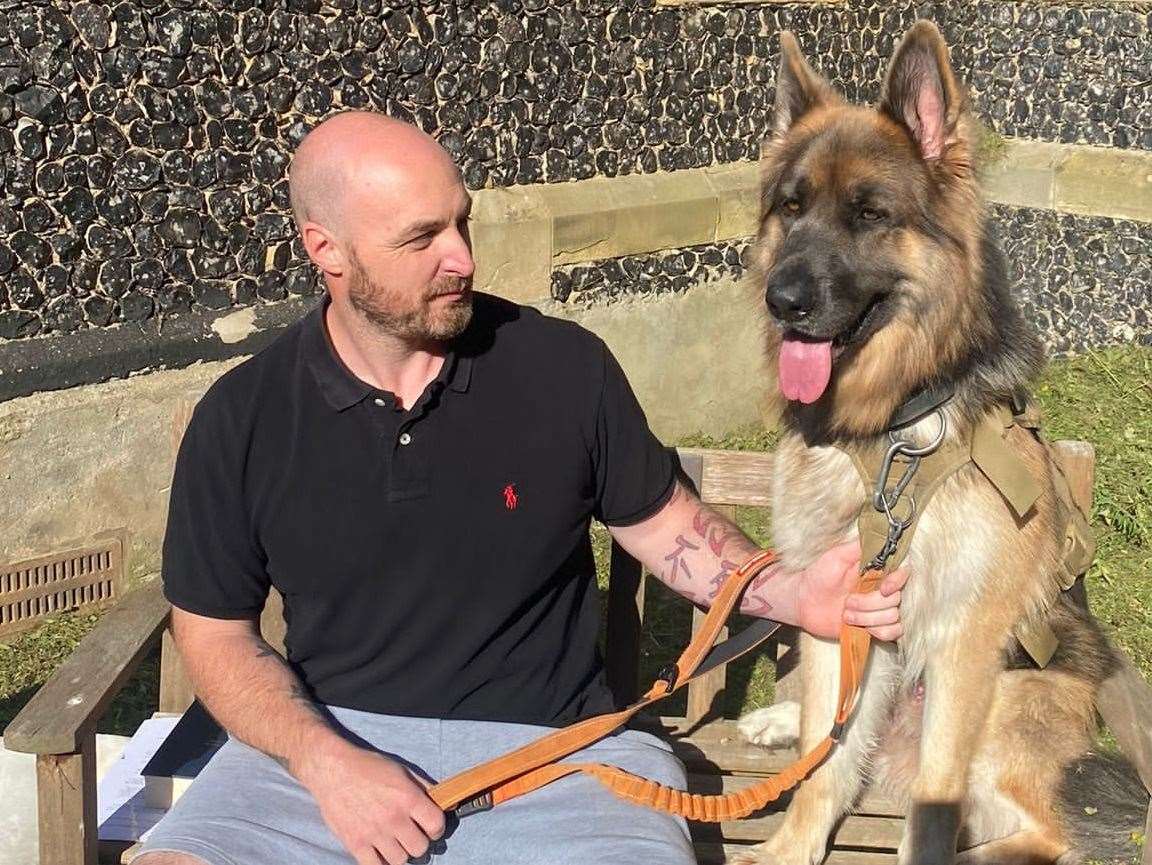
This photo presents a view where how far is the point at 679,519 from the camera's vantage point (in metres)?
3.18

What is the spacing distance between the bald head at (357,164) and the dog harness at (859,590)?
118cm

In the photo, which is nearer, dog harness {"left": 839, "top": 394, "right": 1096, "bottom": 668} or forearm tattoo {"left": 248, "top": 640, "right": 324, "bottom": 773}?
forearm tattoo {"left": 248, "top": 640, "right": 324, "bottom": 773}

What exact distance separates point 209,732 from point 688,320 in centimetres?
491

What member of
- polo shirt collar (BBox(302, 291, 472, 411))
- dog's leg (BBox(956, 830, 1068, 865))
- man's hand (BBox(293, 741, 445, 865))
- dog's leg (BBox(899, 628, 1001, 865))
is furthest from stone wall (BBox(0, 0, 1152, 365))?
dog's leg (BBox(956, 830, 1068, 865))

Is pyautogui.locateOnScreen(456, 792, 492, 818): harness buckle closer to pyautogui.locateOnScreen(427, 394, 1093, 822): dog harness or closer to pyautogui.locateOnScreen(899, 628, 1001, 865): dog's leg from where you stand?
pyautogui.locateOnScreen(427, 394, 1093, 822): dog harness

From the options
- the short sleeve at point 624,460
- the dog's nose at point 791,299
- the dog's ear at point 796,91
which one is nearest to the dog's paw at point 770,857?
the short sleeve at point 624,460

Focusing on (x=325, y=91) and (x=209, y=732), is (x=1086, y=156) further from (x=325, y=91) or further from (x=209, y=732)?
(x=209, y=732)

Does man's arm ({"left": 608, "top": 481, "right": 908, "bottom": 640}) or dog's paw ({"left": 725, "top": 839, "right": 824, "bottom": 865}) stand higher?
man's arm ({"left": 608, "top": 481, "right": 908, "bottom": 640})

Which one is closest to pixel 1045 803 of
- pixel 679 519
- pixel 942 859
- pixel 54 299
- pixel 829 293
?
pixel 942 859

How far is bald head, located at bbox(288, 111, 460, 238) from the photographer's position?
285cm

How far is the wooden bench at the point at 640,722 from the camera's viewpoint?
268 centimetres

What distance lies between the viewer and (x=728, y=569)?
3.12 meters

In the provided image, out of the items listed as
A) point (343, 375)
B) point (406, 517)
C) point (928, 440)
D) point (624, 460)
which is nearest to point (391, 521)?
point (406, 517)

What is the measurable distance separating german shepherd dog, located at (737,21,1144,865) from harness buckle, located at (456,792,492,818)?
0.84 meters
